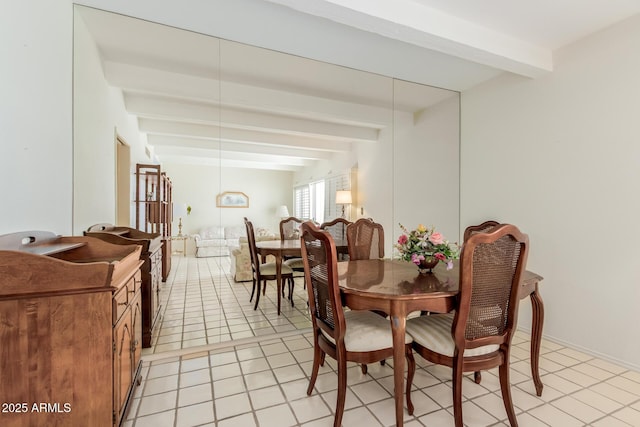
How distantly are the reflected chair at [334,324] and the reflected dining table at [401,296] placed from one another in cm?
11

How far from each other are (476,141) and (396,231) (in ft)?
4.63

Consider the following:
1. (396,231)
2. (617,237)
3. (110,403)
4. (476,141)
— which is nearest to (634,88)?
(617,237)

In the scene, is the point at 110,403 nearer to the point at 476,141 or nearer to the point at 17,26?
the point at 17,26

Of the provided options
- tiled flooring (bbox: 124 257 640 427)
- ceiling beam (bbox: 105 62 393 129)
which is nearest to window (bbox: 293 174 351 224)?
ceiling beam (bbox: 105 62 393 129)

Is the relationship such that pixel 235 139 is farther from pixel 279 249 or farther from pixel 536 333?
pixel 536 333

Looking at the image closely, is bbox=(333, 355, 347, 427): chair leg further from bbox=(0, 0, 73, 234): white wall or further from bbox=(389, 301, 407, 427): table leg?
bbox=(0, 0, 73, 234): white wall

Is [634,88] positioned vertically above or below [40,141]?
above

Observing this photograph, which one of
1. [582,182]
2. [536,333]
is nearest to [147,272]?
[536,333]

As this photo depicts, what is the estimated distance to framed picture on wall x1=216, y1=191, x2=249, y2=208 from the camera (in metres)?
2.87

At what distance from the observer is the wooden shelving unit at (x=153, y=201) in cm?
263

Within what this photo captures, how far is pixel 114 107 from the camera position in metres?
2.49

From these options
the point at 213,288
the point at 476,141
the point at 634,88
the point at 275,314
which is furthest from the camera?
the point at 476,141

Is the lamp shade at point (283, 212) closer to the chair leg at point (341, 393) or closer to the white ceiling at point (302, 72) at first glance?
the white ceiling at point (302, 72)

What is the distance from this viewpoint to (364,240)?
Answer: 9.61 ft
